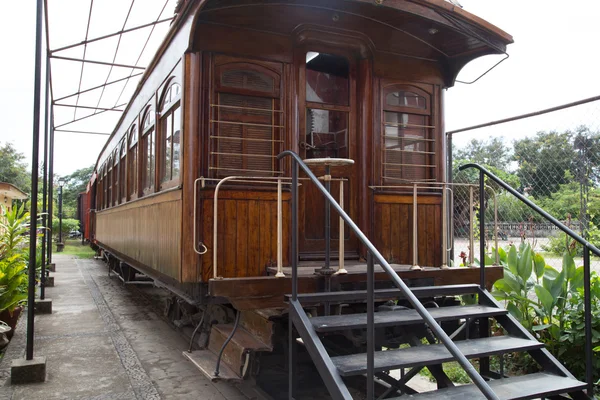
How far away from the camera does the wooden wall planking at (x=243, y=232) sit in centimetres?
402

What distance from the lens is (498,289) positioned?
4992 millimetres

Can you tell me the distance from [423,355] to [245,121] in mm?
2354

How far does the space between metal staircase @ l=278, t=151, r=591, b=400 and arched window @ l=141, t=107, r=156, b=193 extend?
3072 millimetres

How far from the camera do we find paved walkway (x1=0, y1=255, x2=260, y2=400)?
169 inches

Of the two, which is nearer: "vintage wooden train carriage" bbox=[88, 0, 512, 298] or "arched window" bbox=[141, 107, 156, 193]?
"vintage wooden train carriage" bbox=[88, 0, 512, 298]

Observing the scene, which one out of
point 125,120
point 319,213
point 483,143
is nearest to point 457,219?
point 483,143

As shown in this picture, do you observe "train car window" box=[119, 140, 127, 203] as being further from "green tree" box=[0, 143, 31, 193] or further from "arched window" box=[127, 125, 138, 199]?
"green tree" box=[0, 143, 31, 193]

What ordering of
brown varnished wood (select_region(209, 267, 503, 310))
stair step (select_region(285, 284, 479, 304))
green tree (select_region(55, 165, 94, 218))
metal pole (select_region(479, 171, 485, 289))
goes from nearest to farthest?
stair step (select_region(285, 284, 479, 304)) < brown varnished wood (select_region(209, 267, 503, 310)) < metal pole (select_region(479, 171, 485, 289)) < green tree (select_region(55, 165, 94, 218))

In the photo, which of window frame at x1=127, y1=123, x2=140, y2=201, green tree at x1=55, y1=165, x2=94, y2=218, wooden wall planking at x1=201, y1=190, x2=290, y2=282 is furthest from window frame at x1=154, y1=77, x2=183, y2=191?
green tree at x1=55, y1=165, x2=94, y2=218

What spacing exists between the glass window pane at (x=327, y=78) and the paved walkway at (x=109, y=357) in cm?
264

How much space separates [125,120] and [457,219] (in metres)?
5.64

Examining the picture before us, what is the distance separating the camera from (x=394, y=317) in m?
3.25

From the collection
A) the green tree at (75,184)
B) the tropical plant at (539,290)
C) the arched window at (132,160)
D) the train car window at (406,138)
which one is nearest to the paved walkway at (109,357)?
the arched window at (132,160)

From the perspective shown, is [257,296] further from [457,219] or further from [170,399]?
[457,219]
